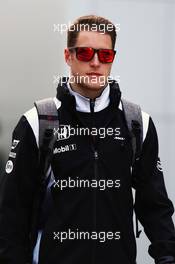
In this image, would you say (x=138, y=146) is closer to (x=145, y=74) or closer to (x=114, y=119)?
(x=114, y=119)

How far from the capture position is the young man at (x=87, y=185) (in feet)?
8.29

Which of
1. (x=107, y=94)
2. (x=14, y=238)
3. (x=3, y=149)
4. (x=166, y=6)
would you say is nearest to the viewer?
(x=14, y=238)

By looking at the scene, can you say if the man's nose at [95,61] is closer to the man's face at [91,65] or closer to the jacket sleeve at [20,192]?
the man's face at [91,65]

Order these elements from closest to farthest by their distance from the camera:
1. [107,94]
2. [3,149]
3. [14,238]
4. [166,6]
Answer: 1. [14,238]
2. [107,94]
3. [3,149]
4. [166,6]

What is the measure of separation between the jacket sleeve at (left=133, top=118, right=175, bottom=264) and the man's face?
0.32m

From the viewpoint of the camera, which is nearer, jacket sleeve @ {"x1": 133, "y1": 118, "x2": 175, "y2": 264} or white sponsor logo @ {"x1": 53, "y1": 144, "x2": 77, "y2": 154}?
white sponsor logo @ {"x1": 53, "y1": 144, "x2": 77, "y2": 154}

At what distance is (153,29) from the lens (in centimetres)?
439

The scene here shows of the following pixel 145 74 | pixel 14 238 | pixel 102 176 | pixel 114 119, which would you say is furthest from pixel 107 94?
pixel 145 74

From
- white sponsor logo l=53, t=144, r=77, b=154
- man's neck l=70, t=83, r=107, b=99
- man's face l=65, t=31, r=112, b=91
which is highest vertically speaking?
man's face l=65, t=31, r=112, b=91

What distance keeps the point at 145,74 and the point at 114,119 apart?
1.76 m

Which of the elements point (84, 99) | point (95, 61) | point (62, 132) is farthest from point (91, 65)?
point (62, 132)

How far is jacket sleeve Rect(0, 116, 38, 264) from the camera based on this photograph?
99.7 inches

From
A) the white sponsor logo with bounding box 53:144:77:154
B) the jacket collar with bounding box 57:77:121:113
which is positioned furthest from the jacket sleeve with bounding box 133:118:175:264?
the white sponsor logo with bounding box 53:144:77:154

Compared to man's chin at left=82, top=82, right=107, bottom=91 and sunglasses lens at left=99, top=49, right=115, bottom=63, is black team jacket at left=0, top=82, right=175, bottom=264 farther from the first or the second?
sunglasses lens at left=99, top=49, right=115, bottom=63
